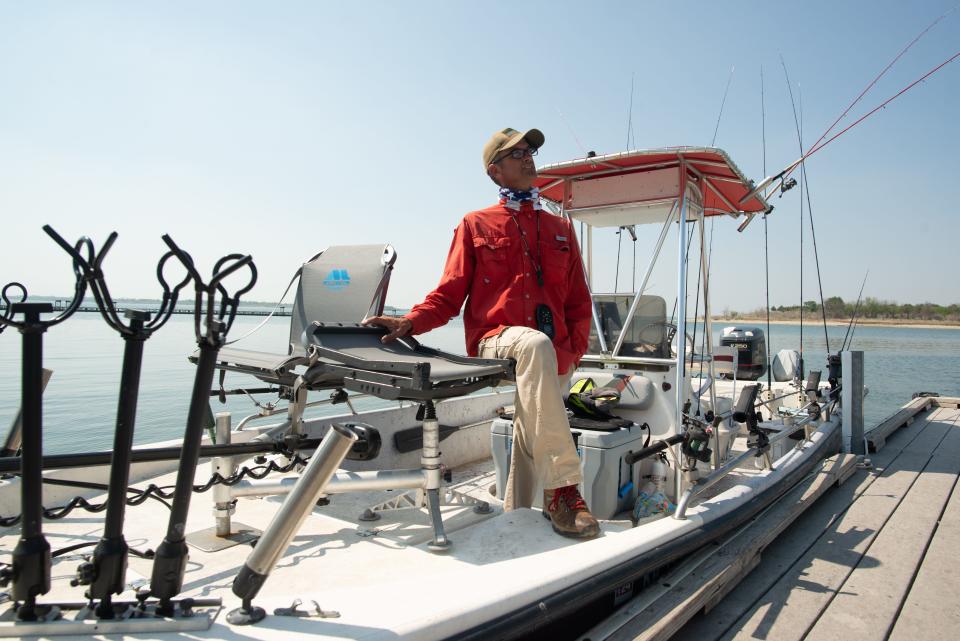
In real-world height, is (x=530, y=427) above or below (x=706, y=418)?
above

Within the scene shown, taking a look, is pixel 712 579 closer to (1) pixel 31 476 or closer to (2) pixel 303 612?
(2) pixel 303 612

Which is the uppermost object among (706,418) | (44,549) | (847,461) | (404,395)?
(404,395)

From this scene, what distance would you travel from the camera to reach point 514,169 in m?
2.92

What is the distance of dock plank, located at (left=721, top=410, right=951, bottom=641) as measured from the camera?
2.49 metres

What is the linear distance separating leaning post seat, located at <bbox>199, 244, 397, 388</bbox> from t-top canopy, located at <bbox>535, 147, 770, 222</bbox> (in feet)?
4.81

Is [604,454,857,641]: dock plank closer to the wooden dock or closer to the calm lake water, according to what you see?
the wooden dock

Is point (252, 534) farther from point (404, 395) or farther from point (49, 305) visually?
point (49, 305)

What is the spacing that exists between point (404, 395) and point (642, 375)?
8.16 ft

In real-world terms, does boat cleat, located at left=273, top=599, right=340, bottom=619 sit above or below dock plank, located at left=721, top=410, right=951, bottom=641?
above

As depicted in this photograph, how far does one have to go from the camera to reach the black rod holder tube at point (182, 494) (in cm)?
126

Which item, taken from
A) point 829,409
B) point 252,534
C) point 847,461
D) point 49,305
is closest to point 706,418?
point 847,461

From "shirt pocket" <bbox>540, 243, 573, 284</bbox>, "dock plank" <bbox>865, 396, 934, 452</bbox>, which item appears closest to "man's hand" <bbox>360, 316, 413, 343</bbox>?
"shirt pocket" <bbox>540, 243, 573, 284</bbox>

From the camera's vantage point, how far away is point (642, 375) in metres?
4.15

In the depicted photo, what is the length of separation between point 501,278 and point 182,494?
1.79 metres
